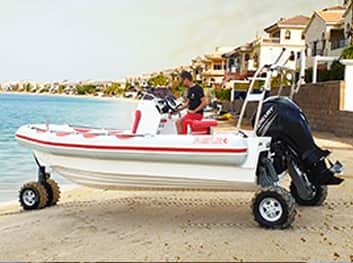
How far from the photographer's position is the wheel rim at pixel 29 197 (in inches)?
325

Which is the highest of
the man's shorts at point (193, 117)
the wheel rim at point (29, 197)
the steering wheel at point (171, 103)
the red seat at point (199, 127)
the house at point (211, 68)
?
the steering wheel at point (171, 103)

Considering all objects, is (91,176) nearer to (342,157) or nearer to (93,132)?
(93,132)

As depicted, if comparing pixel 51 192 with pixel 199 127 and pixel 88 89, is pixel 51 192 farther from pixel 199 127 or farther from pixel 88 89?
pixel 88 89

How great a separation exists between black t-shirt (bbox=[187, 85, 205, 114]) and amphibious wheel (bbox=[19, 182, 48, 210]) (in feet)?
8.53

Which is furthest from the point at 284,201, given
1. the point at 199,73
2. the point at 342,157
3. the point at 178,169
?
the point at 199,73

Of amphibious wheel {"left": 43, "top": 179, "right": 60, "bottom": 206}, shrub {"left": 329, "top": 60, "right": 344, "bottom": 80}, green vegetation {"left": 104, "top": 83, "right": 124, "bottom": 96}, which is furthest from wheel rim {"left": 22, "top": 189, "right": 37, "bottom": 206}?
green vegetation {"left": 104, "top": 83, "right": 124, "bottom": 96}

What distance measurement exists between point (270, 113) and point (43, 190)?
3.71 metres

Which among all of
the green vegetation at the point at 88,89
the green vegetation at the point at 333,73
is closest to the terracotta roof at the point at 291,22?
the green vegetation at the point at 333,73

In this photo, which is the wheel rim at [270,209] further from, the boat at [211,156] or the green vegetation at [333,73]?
the green vegetation at [333,73]

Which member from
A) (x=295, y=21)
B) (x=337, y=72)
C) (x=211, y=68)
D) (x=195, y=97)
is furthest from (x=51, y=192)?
(x=211, y=68)

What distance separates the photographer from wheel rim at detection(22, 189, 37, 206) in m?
8.26

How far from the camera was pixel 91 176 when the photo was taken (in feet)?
23.4

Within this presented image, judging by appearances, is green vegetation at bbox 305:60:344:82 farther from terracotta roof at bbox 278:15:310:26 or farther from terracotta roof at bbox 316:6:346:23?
terracotta roof at bbox 278:15:310:26

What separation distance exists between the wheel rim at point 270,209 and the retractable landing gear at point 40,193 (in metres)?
3.51
